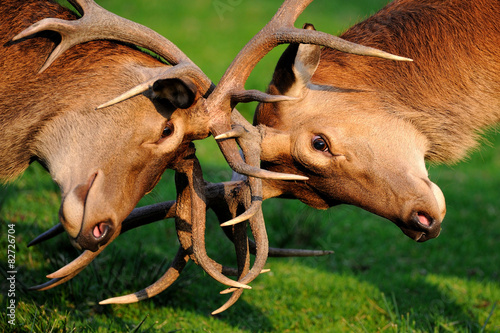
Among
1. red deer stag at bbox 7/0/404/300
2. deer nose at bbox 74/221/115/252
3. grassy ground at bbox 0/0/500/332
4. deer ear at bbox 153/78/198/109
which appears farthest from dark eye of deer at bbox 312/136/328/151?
deer nose at bbox 74/221/115/252

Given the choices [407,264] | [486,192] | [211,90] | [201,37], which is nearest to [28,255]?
[211,90]

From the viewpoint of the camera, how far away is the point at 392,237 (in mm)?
6789

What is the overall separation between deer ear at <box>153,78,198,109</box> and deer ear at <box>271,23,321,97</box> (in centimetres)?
79

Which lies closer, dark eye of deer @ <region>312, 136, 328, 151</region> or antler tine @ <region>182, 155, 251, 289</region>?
antler tine @ <region>182, 155, 251, 289</region>

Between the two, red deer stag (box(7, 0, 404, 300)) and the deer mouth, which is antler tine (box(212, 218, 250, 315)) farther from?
the deer mouth

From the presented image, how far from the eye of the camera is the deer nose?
3393 mm

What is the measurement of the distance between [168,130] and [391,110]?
1547 millimetres

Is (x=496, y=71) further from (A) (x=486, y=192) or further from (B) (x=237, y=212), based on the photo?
(A) (x=486, y=192)

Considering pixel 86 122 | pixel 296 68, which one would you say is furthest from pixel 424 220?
pixel 86 122

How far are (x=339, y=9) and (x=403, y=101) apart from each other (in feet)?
40.2

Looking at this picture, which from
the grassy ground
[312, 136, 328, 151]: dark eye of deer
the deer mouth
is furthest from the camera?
the grassy ground

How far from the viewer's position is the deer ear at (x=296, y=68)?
12.9 ft

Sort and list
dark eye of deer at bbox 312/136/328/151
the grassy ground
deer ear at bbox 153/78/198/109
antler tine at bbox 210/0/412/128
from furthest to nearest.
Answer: the grassy ground, dark eye of deer at bbox 312/136/328/151, antler tine at bbox 210/0/412/128, deer ear at bbox 153/78/198/109

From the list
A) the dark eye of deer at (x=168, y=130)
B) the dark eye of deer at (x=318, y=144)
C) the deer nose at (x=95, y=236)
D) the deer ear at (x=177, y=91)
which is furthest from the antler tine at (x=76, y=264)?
the dark eye of deer at (x=318, y=144)
